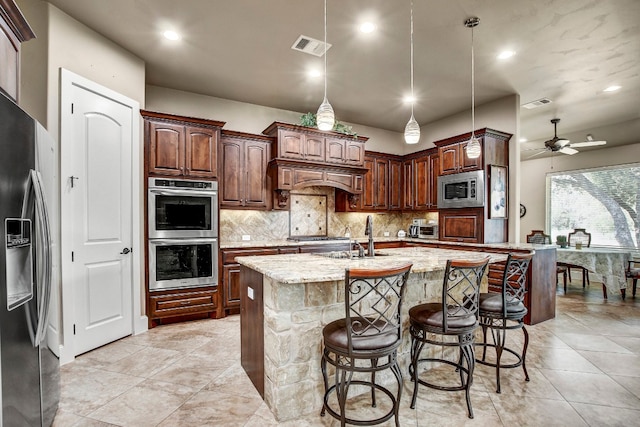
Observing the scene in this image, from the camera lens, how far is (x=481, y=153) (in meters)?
4.59

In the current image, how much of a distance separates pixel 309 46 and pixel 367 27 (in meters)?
0.68

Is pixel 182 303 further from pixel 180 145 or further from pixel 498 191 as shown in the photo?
pixel 498 191

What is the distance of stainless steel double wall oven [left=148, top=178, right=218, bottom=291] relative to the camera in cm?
377

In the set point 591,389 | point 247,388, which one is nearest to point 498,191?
point 591,389

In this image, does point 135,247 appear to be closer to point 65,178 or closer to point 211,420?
point 65,178

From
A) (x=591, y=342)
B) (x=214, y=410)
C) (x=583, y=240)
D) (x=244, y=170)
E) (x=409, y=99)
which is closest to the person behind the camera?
(x=214, y=410)

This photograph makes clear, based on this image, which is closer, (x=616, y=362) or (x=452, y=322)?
(x=452, y=322)

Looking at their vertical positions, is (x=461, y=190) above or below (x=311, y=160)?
below

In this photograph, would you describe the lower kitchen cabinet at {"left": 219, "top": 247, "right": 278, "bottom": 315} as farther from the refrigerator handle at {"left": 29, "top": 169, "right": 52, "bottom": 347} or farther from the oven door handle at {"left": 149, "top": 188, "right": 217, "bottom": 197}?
the refrigerator handle at {"left": 29, "top": 169, "right": 52, "bottom": 347}

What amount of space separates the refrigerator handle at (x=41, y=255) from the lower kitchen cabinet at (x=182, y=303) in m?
2.06

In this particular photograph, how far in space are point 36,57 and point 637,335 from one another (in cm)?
686

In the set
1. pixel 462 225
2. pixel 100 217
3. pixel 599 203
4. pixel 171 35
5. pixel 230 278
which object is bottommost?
pixel 230 278

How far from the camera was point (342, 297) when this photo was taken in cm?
229

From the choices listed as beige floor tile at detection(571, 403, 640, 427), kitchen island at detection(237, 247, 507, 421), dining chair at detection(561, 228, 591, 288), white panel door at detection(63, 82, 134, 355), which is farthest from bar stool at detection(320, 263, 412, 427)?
dining chair at detection(561, 228, 591, 288)
